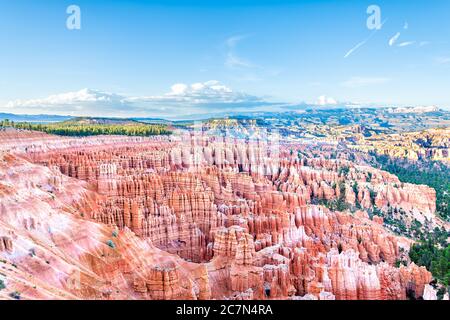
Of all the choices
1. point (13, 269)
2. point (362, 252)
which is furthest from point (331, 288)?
point (13, 269)

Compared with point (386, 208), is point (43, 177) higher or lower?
higher

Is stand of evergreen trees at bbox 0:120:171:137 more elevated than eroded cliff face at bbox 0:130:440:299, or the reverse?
stand of evergreen trees at bbox 0:120:171:137

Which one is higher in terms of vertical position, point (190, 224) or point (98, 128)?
point (98, 128)

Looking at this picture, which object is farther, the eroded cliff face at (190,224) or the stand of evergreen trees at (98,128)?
the stand of evergreen trees at (98,128)

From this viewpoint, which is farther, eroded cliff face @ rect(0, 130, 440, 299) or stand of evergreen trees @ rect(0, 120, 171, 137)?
stand of evergreen trees @ rect(0, 120, 171, 137)

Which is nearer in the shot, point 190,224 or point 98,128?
point 190,224
